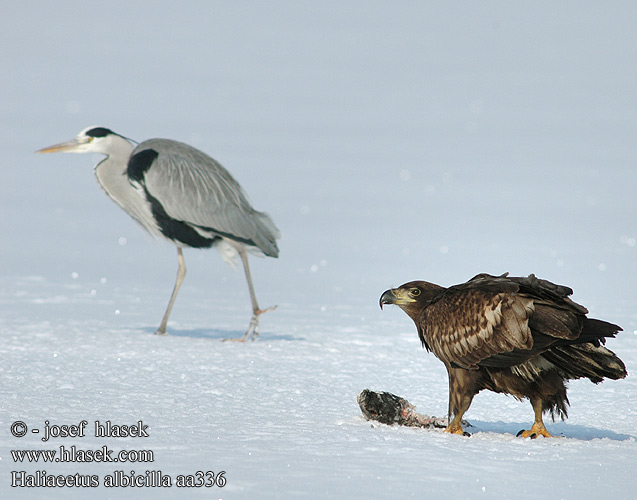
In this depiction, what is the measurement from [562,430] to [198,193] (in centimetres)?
487

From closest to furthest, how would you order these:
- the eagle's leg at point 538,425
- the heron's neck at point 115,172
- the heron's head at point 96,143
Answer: the eagle's leg at point 538,425
the heron's neck at point 115,172
the heron's head at point 96,143

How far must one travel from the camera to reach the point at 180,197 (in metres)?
9.15

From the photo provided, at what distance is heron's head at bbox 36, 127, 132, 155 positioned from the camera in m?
9.57

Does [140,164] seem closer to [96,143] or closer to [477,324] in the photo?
[96,143]

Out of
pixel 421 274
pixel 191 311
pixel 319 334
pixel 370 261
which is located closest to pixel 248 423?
pixel 319 334

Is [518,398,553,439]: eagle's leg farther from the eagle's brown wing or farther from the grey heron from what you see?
the grey heron

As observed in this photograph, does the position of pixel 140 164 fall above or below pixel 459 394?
above

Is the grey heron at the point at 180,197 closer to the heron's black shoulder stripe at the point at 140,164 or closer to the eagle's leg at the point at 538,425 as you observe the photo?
the heron's black shoulder stripe at the point at 140,164

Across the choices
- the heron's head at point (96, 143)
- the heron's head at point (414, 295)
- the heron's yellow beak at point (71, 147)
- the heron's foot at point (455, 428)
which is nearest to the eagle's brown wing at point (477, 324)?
the heron's head at point (414, 295)

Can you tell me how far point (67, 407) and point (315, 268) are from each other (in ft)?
30.3

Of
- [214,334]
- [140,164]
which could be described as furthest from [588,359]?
[140,164]

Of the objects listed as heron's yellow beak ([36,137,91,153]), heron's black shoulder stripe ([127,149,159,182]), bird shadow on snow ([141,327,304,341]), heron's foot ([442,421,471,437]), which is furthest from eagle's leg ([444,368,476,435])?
heron's yellow beak ([36,137,91,153])

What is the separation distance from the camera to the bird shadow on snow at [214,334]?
30.2 ft

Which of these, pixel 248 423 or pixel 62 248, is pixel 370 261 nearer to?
pixel 62 248
